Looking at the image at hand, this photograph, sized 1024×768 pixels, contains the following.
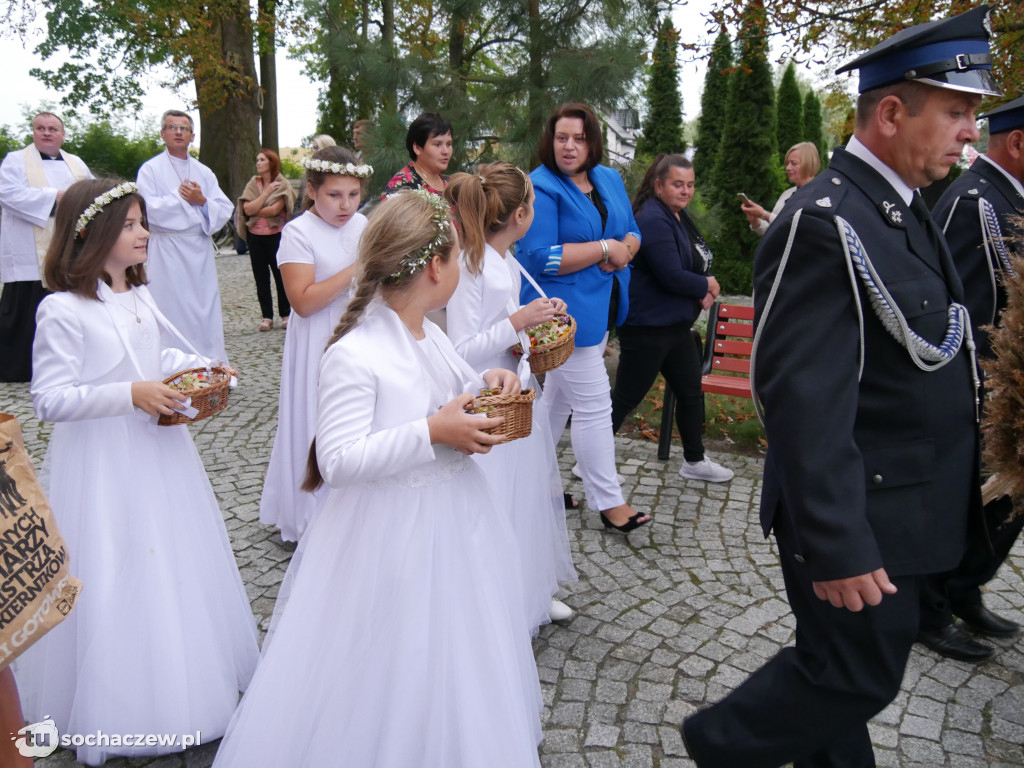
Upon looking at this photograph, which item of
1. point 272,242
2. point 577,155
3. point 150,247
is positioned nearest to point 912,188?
point 577,155

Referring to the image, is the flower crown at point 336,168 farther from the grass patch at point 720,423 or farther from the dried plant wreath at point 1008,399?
the grass patch at point 720,423

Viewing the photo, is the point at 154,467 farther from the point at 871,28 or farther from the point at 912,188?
the point at 871,28

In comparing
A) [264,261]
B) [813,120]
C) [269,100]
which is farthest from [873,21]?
[813,120]

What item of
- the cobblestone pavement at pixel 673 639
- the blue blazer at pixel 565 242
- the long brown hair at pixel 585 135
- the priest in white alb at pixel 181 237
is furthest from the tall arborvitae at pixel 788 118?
the blue blazer at pixel 565 242

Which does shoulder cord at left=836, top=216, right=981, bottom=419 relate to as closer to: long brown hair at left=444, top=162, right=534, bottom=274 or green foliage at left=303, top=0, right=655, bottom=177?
long brown hair at left=444, top=162, right=534, bottom=274

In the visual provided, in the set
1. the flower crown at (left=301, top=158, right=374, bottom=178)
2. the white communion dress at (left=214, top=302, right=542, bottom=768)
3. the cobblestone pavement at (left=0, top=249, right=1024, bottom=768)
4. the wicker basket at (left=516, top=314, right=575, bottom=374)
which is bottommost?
the cobblestone pavement at (left=0, top=249, right=1024, bottom=768)

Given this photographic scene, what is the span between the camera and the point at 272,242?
9641mm

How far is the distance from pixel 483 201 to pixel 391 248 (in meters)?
1.16

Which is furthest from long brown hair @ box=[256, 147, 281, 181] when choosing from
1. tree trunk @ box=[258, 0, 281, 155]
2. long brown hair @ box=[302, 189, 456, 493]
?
tree trunk @ box=[258, 0, 281, 155]

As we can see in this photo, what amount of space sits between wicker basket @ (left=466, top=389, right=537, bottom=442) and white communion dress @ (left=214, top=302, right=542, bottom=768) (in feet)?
0.53

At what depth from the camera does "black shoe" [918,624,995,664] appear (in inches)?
133

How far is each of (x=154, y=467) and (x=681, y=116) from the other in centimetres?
1654

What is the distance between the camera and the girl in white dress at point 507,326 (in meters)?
3.34

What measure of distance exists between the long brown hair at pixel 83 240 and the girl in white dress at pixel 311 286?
1.08 meters
